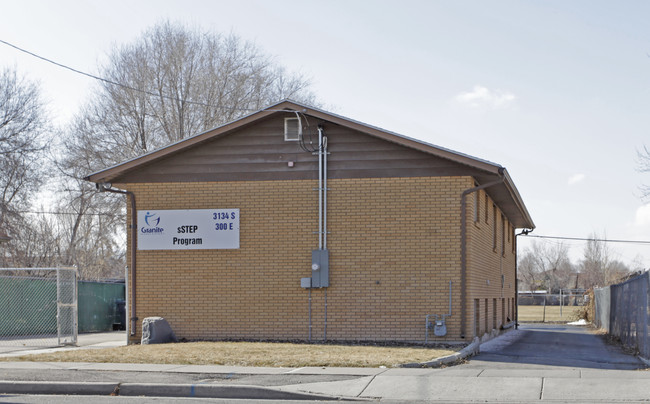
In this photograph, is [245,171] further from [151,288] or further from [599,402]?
[599,402]

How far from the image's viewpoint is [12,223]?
33750 millimetres

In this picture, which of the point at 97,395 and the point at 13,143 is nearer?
the point at 97,395

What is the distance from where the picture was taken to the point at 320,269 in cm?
1842

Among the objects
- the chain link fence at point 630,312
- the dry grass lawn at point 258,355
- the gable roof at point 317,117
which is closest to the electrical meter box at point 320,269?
the dry grass lawn at point 258,355

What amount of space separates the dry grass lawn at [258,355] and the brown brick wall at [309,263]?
4.40 feet

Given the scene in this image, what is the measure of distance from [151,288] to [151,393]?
25.1 ft

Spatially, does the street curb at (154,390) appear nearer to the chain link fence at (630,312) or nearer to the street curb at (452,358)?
the street curb at (452,358)

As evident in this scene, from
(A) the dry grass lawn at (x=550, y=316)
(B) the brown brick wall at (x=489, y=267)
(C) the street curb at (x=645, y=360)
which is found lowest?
(A) the dry grass lawn at (x=550, y=316)

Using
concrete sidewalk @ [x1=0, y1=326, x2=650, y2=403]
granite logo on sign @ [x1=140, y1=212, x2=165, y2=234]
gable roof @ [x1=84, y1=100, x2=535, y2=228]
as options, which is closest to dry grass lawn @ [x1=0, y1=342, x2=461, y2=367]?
concrete sidewalk @ [x1=0, y1=326, x2=650, y2=403]

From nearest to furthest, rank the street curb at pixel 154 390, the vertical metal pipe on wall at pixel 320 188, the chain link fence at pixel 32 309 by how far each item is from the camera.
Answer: the street curb at pixel 154 390
the vertical metal pipe on wall at pixel 320 188
the chain link fence at pixel 32 309

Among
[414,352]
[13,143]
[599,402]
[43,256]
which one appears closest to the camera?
[599,402]

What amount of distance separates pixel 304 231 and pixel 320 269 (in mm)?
983

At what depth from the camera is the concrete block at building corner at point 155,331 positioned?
1820cm

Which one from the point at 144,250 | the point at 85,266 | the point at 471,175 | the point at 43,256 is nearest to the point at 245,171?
the point at 144,250
